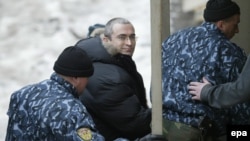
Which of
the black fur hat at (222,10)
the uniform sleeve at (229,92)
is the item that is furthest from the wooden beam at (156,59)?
the black fur hat at (222,10)

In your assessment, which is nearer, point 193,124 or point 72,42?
point 193,124

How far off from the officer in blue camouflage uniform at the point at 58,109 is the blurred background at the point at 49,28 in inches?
331

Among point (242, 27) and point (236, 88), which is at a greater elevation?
point (242, 27)

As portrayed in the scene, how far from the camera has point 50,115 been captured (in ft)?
13.8

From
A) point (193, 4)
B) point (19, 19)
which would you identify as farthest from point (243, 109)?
point (19, 19)

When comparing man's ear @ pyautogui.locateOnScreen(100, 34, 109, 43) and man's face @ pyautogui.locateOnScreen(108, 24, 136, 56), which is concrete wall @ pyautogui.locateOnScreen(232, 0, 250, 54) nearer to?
man's face @ pyautogui.locateOnScreen(108, 24, 136, 56)

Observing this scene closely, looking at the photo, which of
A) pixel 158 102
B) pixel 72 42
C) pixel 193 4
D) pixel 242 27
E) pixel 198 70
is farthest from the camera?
pixel 72 42

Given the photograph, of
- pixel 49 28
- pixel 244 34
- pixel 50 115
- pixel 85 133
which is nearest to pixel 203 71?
pixel 85 133

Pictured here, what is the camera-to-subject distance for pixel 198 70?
468cm

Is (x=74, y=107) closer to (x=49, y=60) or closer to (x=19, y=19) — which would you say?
(x=49, y=60)

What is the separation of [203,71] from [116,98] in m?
0.74

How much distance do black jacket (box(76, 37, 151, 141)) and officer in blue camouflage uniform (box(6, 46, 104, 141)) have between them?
73 cm

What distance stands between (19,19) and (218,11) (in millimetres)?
10903

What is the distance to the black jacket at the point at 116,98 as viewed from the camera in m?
5.16
